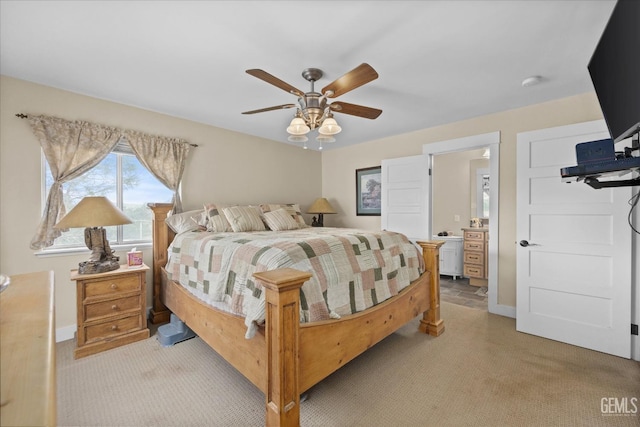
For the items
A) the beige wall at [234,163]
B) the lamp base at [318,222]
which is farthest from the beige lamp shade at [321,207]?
the beige wall at [234,163]

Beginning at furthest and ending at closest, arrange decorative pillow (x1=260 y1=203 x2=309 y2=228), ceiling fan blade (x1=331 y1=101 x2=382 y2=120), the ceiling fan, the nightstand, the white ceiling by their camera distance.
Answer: decorative pillow (x1=260 y1=203 x2=309 y2=228)
the nightstand
ceiling fan blade (x1=331 y1=101 x2=382 y2=120)
the ceiling fan
the white ceiling

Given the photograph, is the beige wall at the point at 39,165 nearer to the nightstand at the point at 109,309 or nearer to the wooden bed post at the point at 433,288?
the nightstand at the point at 109,309

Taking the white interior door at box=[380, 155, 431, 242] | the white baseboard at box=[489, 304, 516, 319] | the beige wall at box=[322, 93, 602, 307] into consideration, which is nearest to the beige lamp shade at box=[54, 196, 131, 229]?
the white interior door at box=[380, 155, 431, 242]

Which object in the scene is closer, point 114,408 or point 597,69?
point 597,69

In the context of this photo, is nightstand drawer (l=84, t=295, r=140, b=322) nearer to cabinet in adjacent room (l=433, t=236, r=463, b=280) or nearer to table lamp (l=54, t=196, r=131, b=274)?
table lamp (l=54, t=196, r=131, b=274)

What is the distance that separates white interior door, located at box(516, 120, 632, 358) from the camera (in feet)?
7.88

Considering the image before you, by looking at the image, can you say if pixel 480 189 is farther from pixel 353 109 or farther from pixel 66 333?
pixel 66 333

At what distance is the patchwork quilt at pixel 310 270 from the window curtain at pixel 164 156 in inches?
40.5

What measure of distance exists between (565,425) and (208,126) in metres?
4.23

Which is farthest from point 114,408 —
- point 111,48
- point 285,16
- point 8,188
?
point 285,16

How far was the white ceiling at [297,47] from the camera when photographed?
164cm

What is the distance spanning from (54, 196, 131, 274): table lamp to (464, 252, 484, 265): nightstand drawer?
4.64m

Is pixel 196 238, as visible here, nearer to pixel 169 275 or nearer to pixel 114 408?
pixel 169 275

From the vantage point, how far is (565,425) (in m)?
1.61
